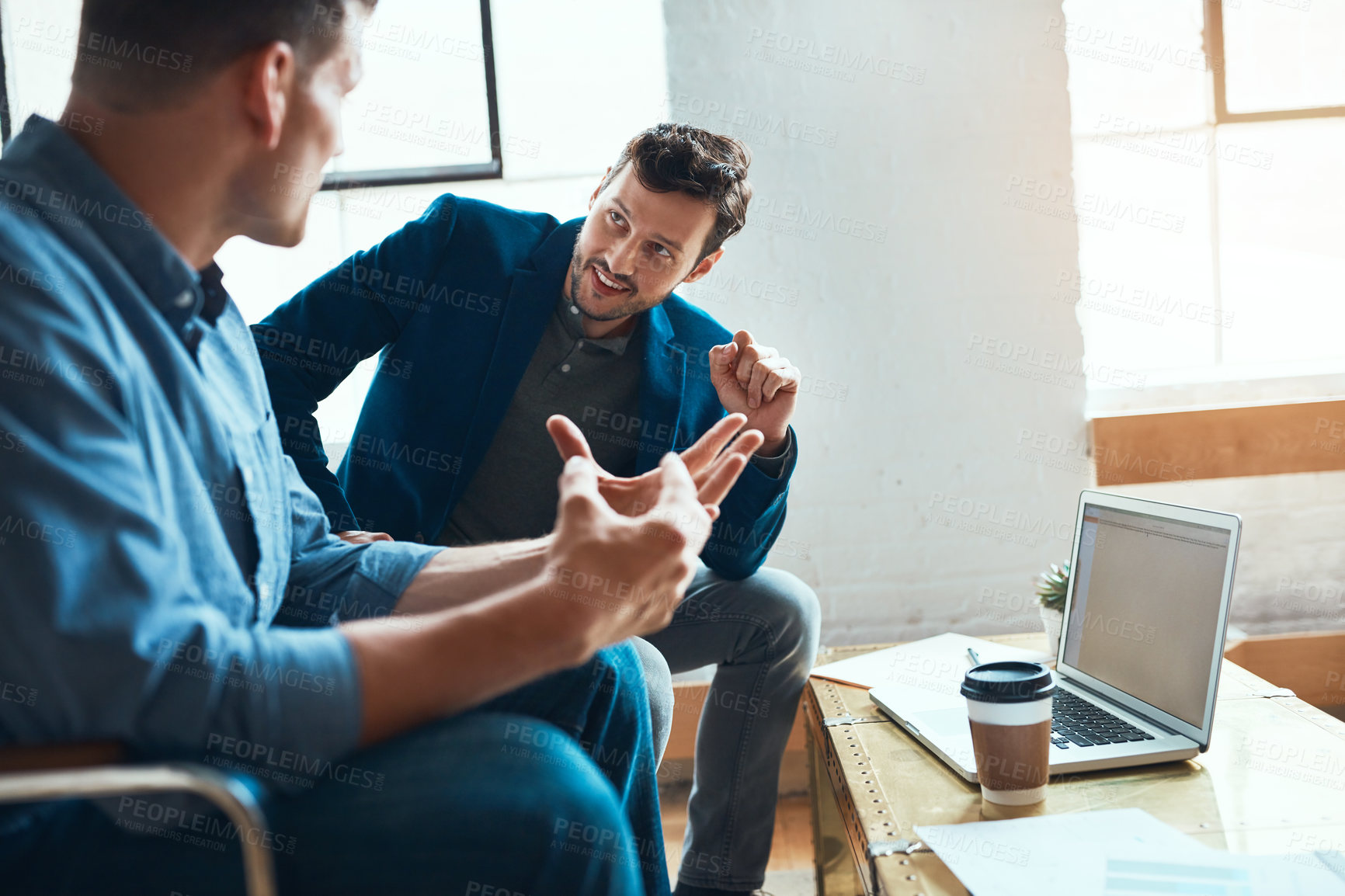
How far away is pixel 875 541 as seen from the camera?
230 cm

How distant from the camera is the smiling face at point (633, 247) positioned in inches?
61.4

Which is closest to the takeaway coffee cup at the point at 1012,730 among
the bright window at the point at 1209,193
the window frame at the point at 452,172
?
the bright window at the point at 1209,193

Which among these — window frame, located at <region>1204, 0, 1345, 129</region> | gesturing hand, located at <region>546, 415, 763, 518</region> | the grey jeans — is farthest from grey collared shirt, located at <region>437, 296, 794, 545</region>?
window frame, located at <region>1204, 0, 1345, 129</region>

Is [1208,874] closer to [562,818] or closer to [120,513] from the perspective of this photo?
[562,818]

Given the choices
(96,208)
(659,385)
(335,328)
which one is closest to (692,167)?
(659,385)

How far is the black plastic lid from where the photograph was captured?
0.91 m

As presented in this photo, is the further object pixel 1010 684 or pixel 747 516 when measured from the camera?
→ pixel 747 516

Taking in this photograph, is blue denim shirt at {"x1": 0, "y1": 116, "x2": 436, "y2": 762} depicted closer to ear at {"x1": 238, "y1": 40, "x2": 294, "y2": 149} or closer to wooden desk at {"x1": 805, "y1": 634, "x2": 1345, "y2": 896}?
ear at {"x1": 238, "y1": 40, "x2": 294, "y2": 149}

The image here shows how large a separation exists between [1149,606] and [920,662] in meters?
0.40

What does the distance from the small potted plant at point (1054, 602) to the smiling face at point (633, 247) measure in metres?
0.83

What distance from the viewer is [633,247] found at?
1.55 metres

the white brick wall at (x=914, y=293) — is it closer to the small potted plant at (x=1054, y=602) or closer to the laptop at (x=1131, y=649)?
the small potted plant at (x=1054, y=602)

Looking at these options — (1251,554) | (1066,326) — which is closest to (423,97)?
(1066,326)

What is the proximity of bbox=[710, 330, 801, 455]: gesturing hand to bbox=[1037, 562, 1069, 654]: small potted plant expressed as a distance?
0.51 meters
